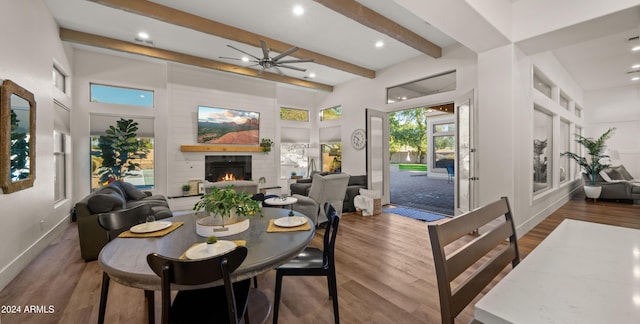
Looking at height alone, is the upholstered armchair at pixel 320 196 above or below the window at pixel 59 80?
below

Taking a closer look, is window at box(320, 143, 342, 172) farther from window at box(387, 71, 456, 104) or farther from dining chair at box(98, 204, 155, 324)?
dining chair at box(98, 204, 155, 324)

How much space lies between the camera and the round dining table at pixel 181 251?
118 cm

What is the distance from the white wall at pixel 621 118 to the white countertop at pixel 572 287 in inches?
362

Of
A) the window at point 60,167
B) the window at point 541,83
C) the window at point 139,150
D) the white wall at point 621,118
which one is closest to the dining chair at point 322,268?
the window at point 541,83

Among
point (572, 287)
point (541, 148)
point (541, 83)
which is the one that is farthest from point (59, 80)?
point (541, 148)

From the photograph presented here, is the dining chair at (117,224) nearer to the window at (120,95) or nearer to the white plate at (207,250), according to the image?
the white plate at (207,250)

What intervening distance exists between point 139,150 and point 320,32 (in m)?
4.66

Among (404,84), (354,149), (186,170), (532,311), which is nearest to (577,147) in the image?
(404,84)

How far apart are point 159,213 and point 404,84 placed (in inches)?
208

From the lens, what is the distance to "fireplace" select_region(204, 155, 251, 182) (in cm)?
649

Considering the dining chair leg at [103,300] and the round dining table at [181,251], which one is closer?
the round dining table at [181,251]

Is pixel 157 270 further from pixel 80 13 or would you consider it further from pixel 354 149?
pixel 354 149

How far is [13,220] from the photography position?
101 inches

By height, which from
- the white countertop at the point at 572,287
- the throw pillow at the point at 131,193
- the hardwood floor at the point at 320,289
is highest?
the white countertop at the point at 572,287
